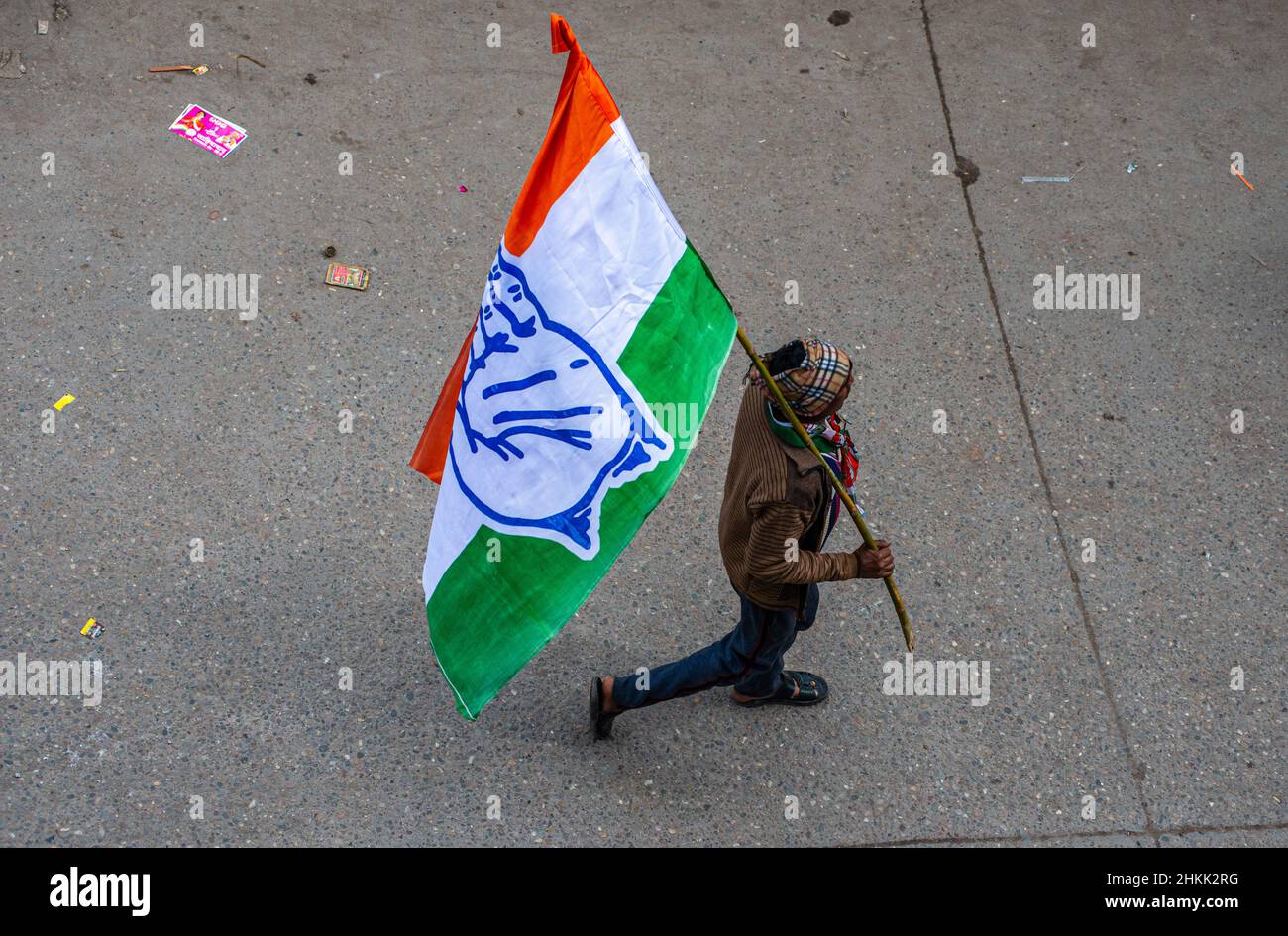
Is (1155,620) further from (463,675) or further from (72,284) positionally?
(72,284)

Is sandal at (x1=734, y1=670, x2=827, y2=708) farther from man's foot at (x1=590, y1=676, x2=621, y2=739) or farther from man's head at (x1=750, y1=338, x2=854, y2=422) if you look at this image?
man's head at (x1=750, y1=338, x2=854, y2=422)

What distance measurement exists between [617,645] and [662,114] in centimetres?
306

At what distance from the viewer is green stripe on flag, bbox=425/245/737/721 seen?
2.68 metres

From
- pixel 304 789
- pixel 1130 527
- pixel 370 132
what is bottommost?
pixel 304 789

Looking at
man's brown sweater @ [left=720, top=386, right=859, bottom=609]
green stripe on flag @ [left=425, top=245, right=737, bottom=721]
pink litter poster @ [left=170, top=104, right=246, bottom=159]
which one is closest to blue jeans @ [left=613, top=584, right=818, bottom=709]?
man's brown sweater @ [left=720, top=386, right=859, bottom=609]

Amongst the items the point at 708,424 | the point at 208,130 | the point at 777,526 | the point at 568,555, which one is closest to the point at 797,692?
the point at 777,526

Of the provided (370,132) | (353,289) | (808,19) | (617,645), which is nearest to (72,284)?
(353,289)

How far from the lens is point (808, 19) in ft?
20.8

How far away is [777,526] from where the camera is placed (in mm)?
2957

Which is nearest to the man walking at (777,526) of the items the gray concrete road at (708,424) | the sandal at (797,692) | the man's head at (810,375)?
the man's head at (810,375)

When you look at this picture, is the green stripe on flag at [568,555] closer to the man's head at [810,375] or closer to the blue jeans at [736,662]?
the man's head at [810,375]

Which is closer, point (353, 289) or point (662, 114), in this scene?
point (353, 289)

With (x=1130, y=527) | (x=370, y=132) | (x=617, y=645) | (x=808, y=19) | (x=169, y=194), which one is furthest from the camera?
(x=808, y=19)

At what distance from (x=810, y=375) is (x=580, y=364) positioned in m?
0.60
